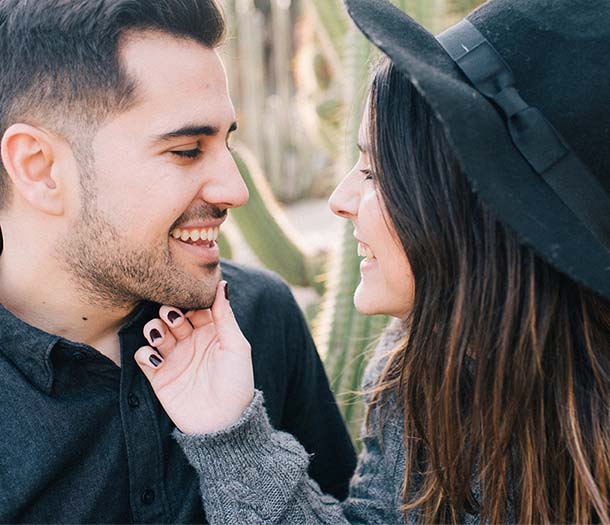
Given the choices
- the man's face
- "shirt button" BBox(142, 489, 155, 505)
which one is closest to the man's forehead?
the man's face

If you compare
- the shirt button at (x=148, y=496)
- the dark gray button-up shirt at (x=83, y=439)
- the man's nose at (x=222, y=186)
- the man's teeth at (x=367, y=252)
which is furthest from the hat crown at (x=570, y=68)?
the shirt button at (x=148, y=496)

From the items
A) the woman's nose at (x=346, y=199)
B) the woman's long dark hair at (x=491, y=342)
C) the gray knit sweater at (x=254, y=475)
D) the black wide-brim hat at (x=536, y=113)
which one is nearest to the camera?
the black wide-brim hat at (x=536, y=113)

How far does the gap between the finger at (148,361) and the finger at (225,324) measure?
0.16 metres

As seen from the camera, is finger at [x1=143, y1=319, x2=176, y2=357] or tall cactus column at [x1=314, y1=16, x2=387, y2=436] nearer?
finger at [x1=143, y1=319, x2=176, y2=357]

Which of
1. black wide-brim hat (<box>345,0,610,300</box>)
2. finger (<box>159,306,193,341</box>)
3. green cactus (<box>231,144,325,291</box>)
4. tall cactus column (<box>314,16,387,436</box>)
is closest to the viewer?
black wide-brim hat (<box>345,0,610,300</box>)

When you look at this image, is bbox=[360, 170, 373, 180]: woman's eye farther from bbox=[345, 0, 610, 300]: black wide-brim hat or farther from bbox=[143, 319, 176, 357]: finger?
bbox=[143, 319, 176, 357]: finger

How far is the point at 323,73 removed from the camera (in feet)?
22.6

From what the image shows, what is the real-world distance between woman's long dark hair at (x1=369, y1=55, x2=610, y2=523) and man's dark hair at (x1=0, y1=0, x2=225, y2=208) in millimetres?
593

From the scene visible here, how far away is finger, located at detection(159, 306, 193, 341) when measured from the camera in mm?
1836

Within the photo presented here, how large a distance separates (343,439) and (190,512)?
2.09 feet

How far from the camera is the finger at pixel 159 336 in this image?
1796 millimetres

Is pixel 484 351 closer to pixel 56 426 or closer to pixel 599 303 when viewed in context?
pixel 599 303

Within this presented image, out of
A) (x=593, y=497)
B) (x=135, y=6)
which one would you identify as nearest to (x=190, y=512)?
(x=593, y=497)

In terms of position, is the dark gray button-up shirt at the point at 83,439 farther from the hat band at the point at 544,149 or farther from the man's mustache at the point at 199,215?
the hat band at the point at 544,149
